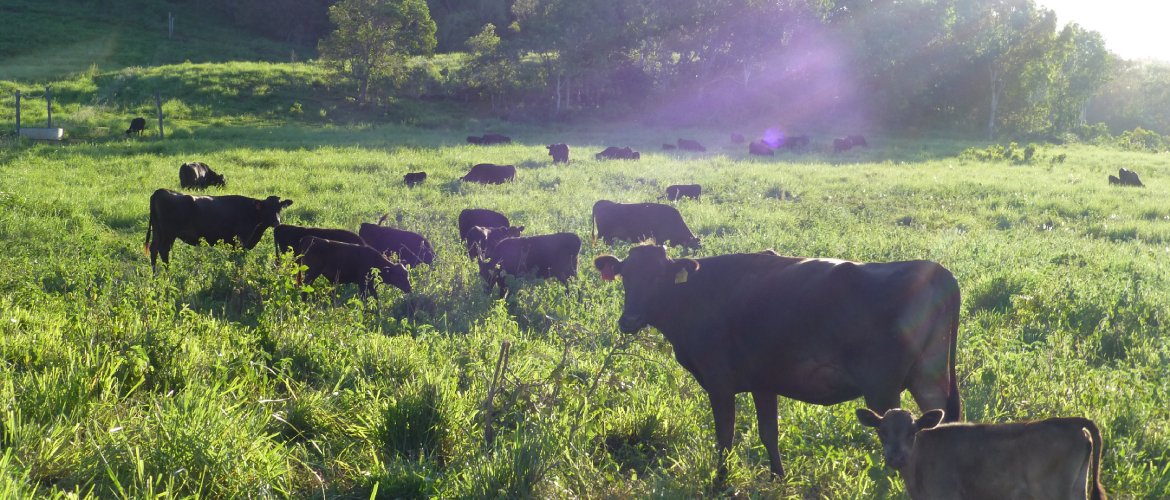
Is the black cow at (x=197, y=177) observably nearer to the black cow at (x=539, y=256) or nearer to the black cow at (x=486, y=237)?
the black cow at (x=486, y=237)

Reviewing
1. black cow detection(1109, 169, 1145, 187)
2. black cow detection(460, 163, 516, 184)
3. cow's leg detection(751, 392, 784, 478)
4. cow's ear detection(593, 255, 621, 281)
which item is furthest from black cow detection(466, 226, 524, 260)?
black cow detection(1109, 169, 1145, 187)

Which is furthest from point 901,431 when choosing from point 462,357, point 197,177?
point 197,177

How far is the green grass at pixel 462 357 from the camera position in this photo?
4133 mm

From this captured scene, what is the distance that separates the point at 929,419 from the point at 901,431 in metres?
0.15

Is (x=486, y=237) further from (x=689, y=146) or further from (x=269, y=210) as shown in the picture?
(x=689, y=146)

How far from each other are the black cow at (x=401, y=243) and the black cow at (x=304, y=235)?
23.9 inches

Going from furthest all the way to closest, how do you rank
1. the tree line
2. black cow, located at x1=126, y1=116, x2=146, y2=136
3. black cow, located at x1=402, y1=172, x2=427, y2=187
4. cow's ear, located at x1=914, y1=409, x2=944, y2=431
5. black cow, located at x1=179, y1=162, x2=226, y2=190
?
the tree line, black cow, located at x1=126, y1=116, x2=146, y2=136, black cow, located at x1=402, y1=172, x2=427, y2=187, black cow, located at x1=179, y1=162, x2=226, y2=190, cow's ear, located at x1=914, y1=409, x2=944, y2=431

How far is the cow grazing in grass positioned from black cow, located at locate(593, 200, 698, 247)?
10.4 feet

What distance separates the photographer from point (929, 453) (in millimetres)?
3834

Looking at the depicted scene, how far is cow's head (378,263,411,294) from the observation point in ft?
33.2

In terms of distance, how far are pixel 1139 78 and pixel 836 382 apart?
112 meters

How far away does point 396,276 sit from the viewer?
400 inches

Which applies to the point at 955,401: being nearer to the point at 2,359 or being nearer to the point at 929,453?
the point at 929,453

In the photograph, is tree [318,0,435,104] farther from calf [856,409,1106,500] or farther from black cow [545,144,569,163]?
calf [856,409,1106,500]
